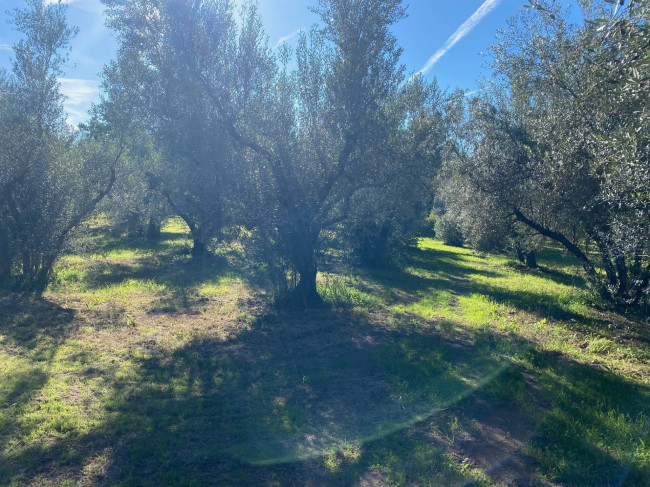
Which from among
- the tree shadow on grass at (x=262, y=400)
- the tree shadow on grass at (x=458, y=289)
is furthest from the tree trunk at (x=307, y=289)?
the tree shadow on grass at (x=458, y=289)

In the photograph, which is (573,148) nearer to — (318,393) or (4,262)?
(318,393)

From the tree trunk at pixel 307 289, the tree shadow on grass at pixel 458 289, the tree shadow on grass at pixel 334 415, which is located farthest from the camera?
the tree shadow on grass at pixel 458 289

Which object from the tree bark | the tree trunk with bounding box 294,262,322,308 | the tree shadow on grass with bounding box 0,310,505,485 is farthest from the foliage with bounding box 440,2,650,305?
the tree trunk with bounding box 294,262,322,308

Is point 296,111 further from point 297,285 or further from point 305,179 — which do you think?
point 297,285

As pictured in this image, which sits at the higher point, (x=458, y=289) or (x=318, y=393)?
(x=458, y=289)

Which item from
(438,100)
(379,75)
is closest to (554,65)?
(379,75)

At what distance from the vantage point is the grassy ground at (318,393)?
14.6 ft

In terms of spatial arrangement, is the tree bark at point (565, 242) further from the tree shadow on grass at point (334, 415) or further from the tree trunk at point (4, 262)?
the tree trunk at point (4, 262)

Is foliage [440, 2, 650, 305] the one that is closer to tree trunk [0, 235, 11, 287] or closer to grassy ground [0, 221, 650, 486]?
grassy ground [0, 221, 650, 486]

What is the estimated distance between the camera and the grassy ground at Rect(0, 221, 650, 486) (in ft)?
14.6

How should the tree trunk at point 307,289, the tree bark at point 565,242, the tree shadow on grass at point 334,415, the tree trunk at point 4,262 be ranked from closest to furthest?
1. the tree shadow on grass at point 334,415
2. the tree bark at point 565,242
3. the tree trunk at point 307,289
4. the tree trunk at point 4,262

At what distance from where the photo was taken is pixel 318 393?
249 inches

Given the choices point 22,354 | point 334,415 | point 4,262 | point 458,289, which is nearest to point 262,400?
point 334,415

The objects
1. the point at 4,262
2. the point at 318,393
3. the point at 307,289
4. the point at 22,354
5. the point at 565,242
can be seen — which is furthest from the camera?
the point at 4,262
